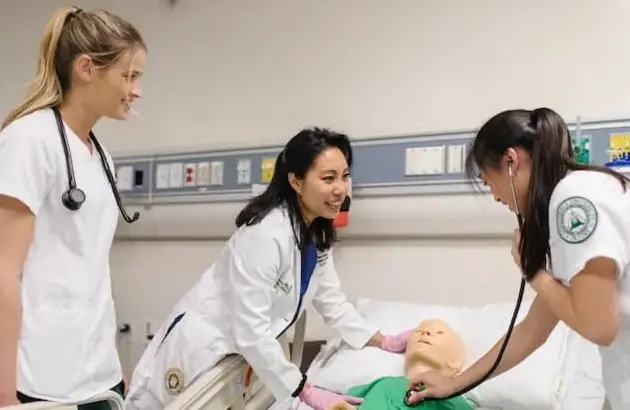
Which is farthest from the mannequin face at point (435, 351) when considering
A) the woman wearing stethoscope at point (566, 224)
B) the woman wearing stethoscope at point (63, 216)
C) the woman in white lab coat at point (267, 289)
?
the woman wearing stethoscope at point (63, 216)

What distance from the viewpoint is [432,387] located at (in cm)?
184

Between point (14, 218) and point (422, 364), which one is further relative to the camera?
point (422, 364)

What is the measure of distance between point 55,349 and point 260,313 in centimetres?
68

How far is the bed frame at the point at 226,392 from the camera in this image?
180 cm

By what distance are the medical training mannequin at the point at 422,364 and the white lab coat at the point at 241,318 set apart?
0.71 ft

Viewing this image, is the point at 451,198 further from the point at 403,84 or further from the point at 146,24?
the point at 146,24

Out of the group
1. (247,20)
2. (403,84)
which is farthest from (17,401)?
(247,20)

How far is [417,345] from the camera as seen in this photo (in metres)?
2.08

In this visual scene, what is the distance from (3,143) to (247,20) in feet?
6.53

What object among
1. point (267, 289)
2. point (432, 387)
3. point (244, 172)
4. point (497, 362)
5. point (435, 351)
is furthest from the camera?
point (244, 172)

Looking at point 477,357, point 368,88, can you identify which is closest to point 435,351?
point 477,357

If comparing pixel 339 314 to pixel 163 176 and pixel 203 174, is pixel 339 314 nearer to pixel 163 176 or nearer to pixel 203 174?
pixel 203 174

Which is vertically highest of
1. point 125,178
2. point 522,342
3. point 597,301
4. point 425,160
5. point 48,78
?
point 48,78

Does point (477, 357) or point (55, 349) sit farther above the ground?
point (55, 349)
